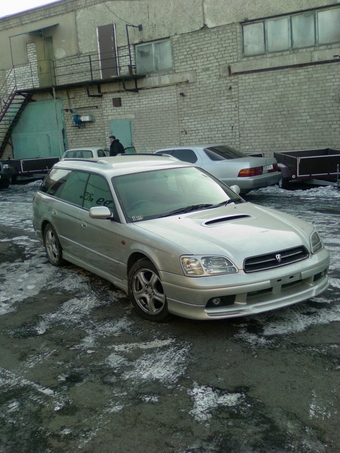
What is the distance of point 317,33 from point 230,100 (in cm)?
375

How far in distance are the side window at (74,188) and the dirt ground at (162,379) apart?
1.24 metres

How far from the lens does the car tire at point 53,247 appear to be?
6.46m

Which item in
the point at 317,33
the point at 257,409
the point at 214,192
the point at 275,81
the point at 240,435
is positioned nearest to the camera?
the point at 240,435

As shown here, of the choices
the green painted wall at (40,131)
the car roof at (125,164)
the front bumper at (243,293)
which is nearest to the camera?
the front bumper at (243,293)

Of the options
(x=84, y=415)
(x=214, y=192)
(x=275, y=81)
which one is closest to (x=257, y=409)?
(x=84, y=415)

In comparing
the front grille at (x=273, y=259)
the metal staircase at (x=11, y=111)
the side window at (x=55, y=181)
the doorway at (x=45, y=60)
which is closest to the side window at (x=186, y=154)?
the side window at (x=55, y=181)

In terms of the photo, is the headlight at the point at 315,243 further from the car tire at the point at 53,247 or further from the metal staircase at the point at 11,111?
the metal staircase at the point at 11,111

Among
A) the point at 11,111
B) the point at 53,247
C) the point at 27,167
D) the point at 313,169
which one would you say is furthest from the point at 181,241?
the point at 11,111

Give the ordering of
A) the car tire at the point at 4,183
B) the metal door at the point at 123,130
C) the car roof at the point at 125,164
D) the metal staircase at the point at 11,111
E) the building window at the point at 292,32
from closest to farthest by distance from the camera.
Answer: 1. the car roof at the point at 125,164
2. the building window at the point at 292,32
3. the car tire at the point at 4,183
4. the metal door at the point at 123,130
5. the metal staircase at the point at 11,111

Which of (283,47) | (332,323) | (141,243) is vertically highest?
(283,47)

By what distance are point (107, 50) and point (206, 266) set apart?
1867 cm

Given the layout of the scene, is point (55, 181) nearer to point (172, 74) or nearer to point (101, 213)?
point (101, 213)

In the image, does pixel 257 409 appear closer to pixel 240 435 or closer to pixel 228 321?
pixel 240 435

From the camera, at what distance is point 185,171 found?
5.75 m
